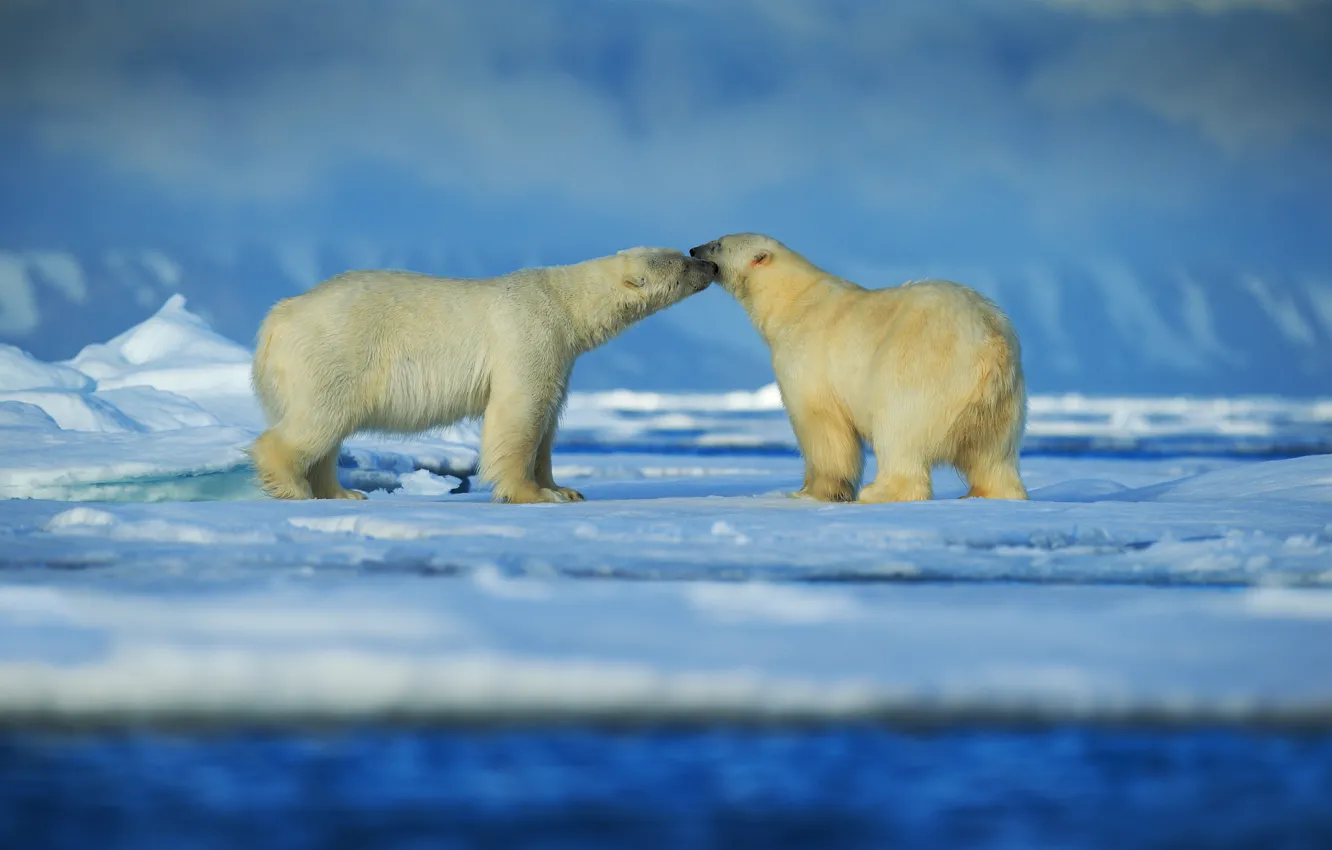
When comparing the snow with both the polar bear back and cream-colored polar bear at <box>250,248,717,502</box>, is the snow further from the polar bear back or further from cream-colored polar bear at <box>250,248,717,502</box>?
the polar bear back

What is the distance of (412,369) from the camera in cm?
487

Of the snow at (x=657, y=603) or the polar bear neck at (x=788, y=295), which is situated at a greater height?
the polar bear neck at (x=788, y=295)

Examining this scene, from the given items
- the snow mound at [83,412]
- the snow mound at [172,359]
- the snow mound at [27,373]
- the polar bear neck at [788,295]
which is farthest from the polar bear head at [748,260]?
the snow mound at [172,359]

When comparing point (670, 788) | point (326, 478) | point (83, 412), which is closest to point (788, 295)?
point (326, 478)

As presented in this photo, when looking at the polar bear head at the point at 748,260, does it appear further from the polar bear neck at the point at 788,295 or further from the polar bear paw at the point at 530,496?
the polar bear paw at the point at 530,496

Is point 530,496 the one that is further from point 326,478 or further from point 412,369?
point 326,478

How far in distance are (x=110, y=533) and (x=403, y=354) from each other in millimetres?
1262

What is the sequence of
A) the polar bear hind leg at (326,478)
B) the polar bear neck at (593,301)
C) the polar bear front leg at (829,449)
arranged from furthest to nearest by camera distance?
the polar bear neck at (593,301) < the polar bear hind leg at (326,478) < the polar bear front leg at (829,449)

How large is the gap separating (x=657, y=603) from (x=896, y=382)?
5.96 feet

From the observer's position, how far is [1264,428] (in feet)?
56.5

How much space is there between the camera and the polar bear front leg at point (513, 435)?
4840 millimetres

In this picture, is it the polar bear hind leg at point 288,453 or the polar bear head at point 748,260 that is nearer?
the polar bear hind leg at point 288,453

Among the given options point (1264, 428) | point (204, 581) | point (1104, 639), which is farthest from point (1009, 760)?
point (1264, 428)

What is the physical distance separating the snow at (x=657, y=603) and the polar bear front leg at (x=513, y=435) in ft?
1.01
